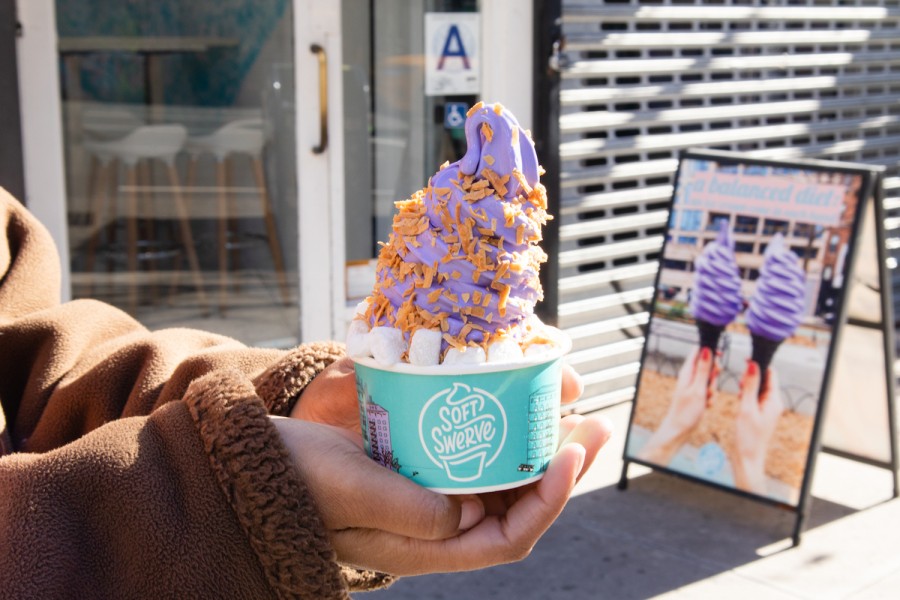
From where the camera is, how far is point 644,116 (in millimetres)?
6113

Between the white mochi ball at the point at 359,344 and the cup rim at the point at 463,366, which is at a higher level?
the white mochi ball at the point at 359,344

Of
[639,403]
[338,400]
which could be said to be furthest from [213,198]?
[338,400]

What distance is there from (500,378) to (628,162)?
489cm

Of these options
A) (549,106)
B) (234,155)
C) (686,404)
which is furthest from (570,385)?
(234,155)

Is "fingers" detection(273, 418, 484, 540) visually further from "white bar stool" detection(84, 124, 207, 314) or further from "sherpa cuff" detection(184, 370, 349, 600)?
"white bar stool" detection(84, 124, 207, 314)

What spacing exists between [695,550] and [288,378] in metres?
3.15

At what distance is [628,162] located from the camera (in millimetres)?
6188

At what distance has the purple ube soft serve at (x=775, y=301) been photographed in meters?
4.27

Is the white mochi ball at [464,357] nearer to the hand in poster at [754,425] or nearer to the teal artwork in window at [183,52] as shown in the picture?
the hand in poster at [754,425]

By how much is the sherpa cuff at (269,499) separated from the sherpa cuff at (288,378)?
0.32 m

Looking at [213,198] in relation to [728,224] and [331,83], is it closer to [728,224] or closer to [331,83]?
[331,83]

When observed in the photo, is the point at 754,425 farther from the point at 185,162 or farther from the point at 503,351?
the point at 185,162

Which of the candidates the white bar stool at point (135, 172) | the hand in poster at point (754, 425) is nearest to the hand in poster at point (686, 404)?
the hand in poster at point (754, 425)

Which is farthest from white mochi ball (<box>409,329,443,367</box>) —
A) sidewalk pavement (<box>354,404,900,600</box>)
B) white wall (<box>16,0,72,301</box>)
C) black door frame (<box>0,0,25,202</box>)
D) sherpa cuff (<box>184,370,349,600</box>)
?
white wall (<box>16,0,72,301</box>)
